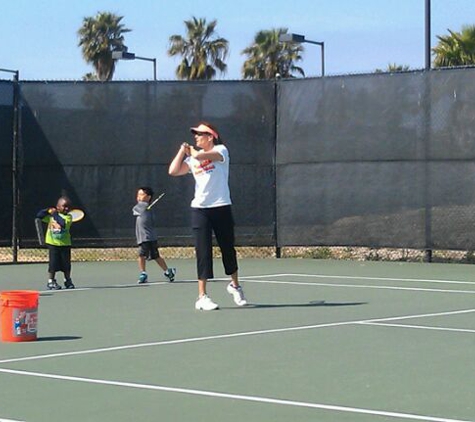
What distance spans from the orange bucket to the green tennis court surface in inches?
5.6

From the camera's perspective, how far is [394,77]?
58.5 feet

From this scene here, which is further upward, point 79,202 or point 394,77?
point 394,77

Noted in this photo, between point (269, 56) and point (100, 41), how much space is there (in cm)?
1144

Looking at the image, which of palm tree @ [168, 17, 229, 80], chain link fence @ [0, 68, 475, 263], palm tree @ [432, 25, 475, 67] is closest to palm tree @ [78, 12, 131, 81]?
palm tree @ [168, 17, 229, 80]

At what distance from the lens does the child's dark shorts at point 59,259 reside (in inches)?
547

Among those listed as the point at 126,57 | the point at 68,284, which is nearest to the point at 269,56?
the point at 126,57

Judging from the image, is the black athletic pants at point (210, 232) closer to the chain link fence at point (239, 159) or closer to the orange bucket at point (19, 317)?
Result: the orange bucket at point (19, 317)

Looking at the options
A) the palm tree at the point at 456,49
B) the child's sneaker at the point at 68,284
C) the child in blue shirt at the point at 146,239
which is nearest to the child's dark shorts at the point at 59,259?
the child's sneaker at the point at 68,284

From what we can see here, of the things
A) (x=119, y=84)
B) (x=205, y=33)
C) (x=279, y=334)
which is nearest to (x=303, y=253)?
(x=119, y=84)

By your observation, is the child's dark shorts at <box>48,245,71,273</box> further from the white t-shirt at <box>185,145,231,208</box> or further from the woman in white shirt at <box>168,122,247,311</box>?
the white t-shirt at <box>185,145,231,208</box>

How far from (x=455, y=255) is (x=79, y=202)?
5.60 meters

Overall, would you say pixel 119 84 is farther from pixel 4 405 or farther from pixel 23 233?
pixel 4 405

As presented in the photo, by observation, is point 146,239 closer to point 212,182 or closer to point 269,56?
point 212,182

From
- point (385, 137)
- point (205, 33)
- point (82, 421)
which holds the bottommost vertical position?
point (82, 421)
